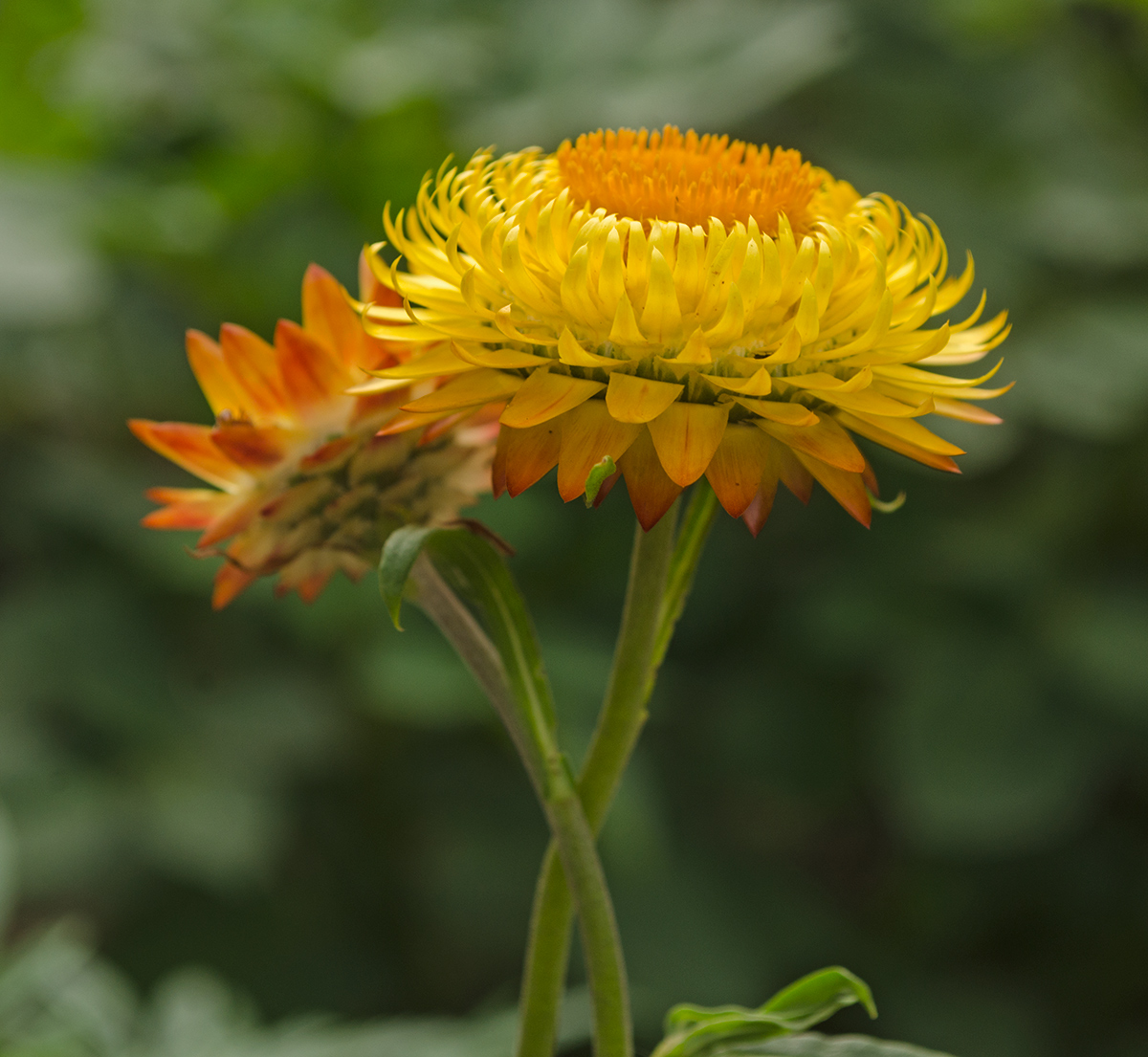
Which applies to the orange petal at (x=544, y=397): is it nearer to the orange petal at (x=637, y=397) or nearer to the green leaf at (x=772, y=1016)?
the orange petal at (x=637, y=397)

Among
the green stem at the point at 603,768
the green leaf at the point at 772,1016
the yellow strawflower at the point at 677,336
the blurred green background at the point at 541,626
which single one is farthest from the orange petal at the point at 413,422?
the blurred green background at the point at 541,626

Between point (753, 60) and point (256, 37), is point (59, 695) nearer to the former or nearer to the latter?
point (256, 37)

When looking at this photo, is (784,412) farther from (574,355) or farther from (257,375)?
(257,375)

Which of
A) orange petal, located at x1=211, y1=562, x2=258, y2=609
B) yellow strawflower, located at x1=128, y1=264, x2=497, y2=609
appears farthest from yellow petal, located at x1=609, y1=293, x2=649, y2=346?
orange petal, located at x1=211, y1=562, x2=258, y2=609

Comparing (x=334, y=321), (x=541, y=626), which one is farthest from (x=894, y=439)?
(x=541, y=626)

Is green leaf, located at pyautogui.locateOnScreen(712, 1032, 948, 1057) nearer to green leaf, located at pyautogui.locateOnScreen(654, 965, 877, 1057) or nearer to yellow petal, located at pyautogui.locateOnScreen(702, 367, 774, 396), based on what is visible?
green leaf, located at pyautogui.locateOnScreen(654, 965, 877, 1057)
